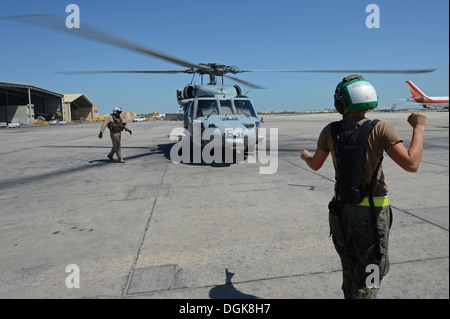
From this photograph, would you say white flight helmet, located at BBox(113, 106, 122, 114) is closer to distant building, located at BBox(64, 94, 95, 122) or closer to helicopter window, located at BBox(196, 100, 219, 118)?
helicopter window, located at BBox(196, 100, 219, 118)

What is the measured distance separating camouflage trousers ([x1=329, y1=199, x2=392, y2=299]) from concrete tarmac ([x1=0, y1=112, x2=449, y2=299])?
0.33m

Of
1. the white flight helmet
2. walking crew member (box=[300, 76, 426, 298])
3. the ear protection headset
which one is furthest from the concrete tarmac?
the white flight helmet

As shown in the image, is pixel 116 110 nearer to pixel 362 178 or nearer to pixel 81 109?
pixel 362 178

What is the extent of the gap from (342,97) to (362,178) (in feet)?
1.79

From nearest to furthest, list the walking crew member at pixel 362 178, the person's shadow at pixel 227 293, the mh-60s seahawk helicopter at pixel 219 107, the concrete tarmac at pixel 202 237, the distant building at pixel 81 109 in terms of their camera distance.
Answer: the walking crew member at pixel 362 178 → the person's shadow at pixel 227 293 → the concrete tarmac at pixel 202 237 → the mh-60s seahawk helicopter at pixel 219 107 → the distant building at pixel 81 109

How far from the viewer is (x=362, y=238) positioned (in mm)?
2059

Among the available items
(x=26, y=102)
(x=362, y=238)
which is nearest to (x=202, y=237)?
(x=362, y=238)

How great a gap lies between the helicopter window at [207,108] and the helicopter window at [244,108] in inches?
27.1

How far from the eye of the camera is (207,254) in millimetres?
3504

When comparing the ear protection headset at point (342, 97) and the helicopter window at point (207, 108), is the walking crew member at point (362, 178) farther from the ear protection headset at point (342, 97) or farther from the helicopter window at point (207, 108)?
the helicopter window at point (207, 108)

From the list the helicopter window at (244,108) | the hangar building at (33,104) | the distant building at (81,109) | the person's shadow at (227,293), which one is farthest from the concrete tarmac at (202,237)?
the distant building at (81,109)

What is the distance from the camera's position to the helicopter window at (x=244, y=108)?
10.2 m

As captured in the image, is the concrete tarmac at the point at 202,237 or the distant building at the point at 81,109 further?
the distant building at the point at 81,109
